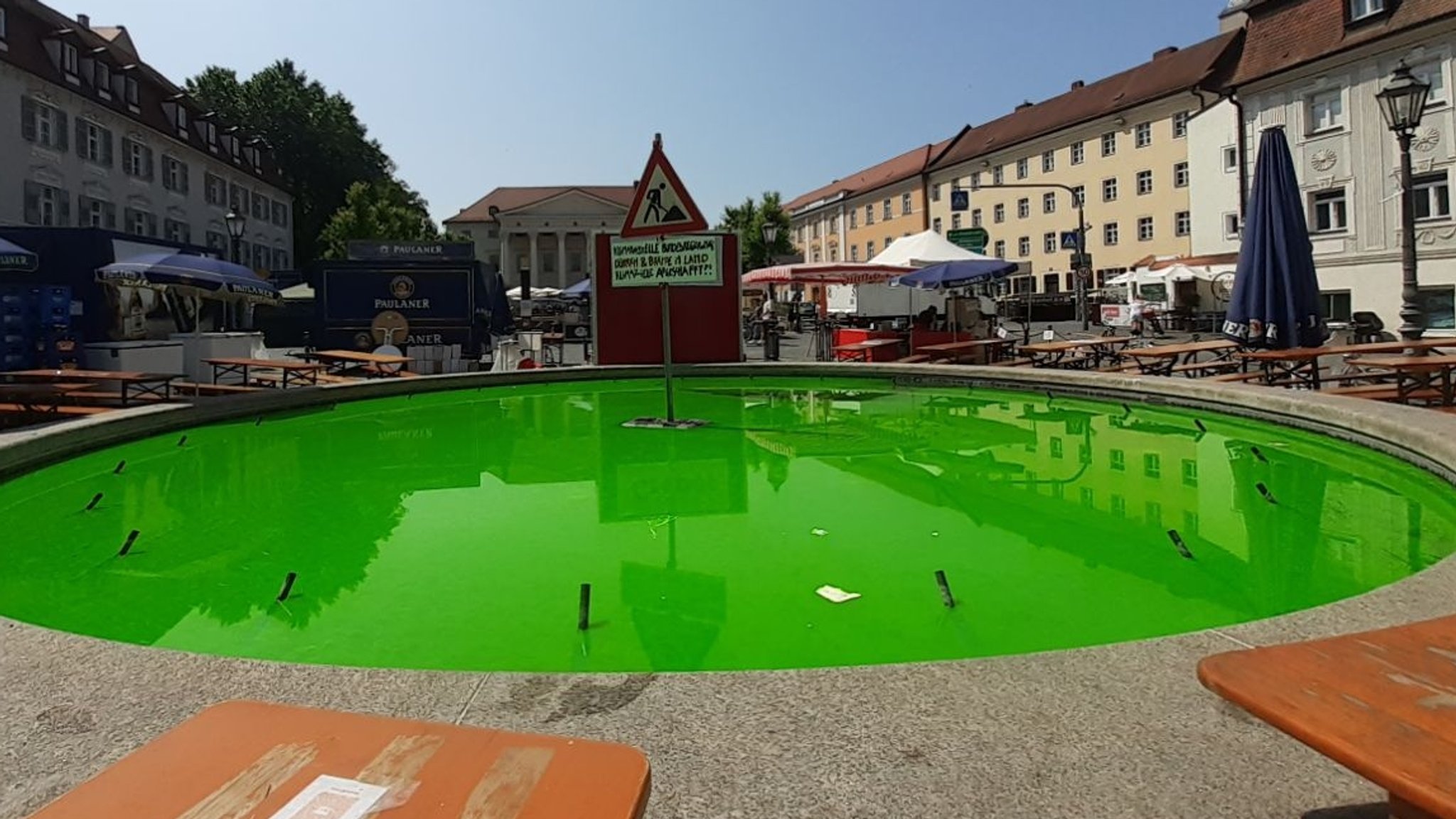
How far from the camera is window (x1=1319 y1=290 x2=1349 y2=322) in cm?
2797

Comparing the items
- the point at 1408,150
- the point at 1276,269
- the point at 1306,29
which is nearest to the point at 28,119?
the point at 1276,269

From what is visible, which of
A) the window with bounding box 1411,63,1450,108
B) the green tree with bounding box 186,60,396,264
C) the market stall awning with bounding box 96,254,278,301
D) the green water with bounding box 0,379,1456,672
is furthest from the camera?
the green tree with bounding box 186,60,396,264

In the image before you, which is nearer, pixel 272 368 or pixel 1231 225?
pixel 272 368

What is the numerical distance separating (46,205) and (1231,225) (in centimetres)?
4379

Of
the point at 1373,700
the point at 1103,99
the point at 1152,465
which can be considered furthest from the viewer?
the point at 1103,99

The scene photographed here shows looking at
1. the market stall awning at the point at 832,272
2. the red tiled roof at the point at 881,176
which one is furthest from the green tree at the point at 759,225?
the market stall awning at the point at 832,272

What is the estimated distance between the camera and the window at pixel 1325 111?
28.2m

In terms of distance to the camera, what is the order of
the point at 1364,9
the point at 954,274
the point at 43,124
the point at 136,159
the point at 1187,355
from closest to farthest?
the point at 1187,355 → the point at 954,274 → the point at 1364,9 → the point at 43,124 → the point at 136,159

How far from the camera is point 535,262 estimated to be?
88312 millimetres

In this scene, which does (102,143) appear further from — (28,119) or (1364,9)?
(1364,9)

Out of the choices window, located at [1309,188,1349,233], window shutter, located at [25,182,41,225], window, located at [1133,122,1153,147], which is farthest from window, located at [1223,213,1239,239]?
window shutter, located at [25,182,41,225]

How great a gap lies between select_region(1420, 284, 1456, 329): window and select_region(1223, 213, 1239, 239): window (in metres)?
8.54

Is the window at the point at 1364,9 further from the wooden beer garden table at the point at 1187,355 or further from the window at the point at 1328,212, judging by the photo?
Answer: the wooden beer garden table at the point at 1187,355

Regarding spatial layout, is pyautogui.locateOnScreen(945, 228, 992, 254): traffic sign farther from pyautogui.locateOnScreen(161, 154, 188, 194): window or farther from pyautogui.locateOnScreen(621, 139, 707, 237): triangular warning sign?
pyautogui.locateOnScreen(161, 154, 188, 194): window
